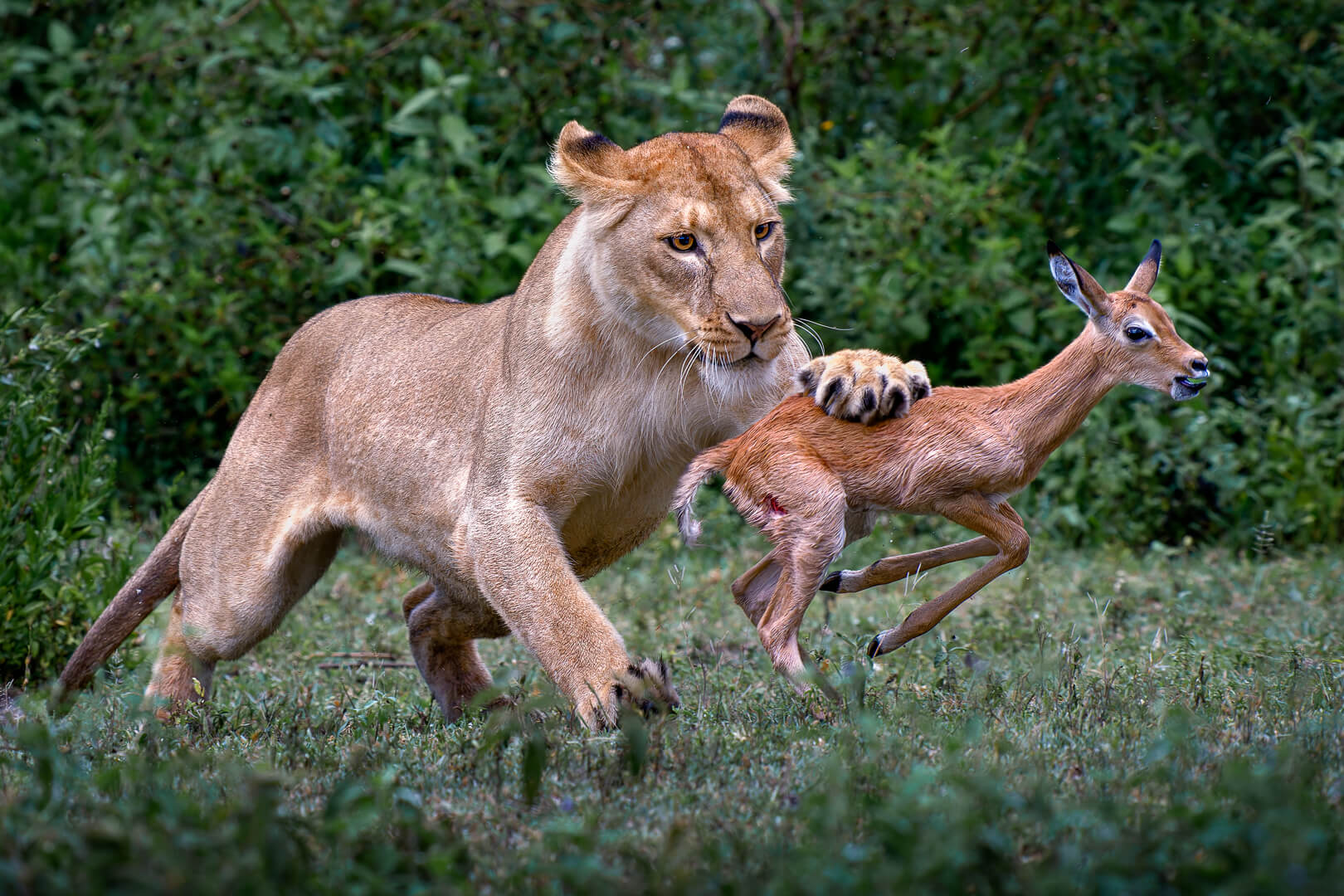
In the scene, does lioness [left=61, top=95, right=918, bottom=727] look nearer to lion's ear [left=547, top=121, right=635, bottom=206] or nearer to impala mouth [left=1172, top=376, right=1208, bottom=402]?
lion's ear [left=547, top=121, right=635, bottom=206]

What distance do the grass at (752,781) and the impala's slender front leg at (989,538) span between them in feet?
0.68

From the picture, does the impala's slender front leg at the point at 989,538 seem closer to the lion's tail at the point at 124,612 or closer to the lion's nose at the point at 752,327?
the lion's nose at the point at 752,327

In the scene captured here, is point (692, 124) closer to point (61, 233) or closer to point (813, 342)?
point (813, 342)

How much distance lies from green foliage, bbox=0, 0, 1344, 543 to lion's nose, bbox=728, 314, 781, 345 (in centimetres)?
410

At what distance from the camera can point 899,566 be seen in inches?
162

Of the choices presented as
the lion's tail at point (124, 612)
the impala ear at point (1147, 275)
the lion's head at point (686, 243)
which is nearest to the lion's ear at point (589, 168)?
the lion's head at point (686, 243)

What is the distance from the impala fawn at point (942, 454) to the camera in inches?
149

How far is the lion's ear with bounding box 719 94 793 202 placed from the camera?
14.6 ft

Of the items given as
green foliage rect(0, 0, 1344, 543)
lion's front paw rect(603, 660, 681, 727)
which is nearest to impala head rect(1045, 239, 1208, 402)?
lion's front paw rect(603, 660, 681, 727)

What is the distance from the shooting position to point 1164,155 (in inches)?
325

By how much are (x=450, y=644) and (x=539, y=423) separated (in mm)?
1346

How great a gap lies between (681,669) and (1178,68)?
18.1ft

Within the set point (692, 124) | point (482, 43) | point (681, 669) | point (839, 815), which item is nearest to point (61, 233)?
point (482, 43)

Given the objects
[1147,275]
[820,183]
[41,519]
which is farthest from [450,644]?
[820,183]
